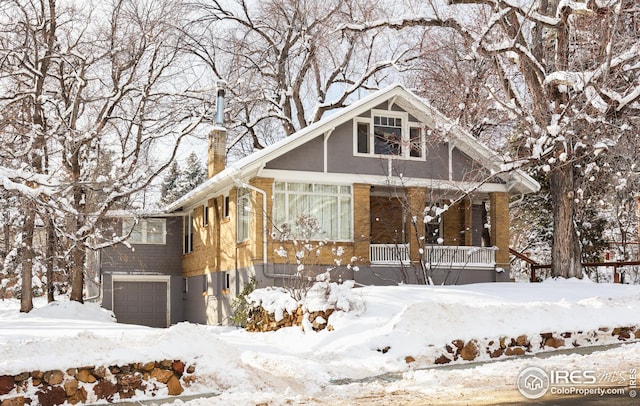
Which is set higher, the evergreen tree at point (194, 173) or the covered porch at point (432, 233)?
the evergreen tree at point (194, 173)

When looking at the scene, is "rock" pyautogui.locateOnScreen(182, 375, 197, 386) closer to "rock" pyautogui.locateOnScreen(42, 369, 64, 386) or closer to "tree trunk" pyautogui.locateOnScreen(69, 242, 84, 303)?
"rock" pyautogui.locateOnScreen(42, 369, 64, 386)

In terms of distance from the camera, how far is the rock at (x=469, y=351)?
13.5m

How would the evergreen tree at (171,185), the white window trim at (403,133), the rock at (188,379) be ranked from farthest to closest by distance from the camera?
1. the evergreen tree at (171,185)
2. the white window trim at (403,133)
3. the rock at (188,379)

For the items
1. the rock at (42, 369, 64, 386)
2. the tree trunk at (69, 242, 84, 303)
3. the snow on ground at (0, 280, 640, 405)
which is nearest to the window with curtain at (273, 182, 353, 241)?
the snow on ground at (0, 280, 640, 405)

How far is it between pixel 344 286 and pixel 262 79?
64.2ft

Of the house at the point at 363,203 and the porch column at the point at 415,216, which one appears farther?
the porch column at the point at 415,216

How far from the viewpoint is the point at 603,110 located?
17766 millimetres

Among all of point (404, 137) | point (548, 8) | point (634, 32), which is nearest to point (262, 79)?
point (404, 137)

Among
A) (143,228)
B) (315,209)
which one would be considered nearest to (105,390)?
(315,209)

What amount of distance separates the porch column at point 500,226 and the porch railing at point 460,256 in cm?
30

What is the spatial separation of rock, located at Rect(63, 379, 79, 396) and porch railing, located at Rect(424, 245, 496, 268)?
14840 mm

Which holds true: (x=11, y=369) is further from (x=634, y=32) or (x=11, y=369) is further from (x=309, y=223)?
(x=634, y=32)

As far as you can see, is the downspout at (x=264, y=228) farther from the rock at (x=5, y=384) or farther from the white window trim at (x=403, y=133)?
the rock at (x=5, y=384)

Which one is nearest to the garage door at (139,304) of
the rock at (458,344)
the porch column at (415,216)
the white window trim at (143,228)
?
the white window trim at (143,228)
